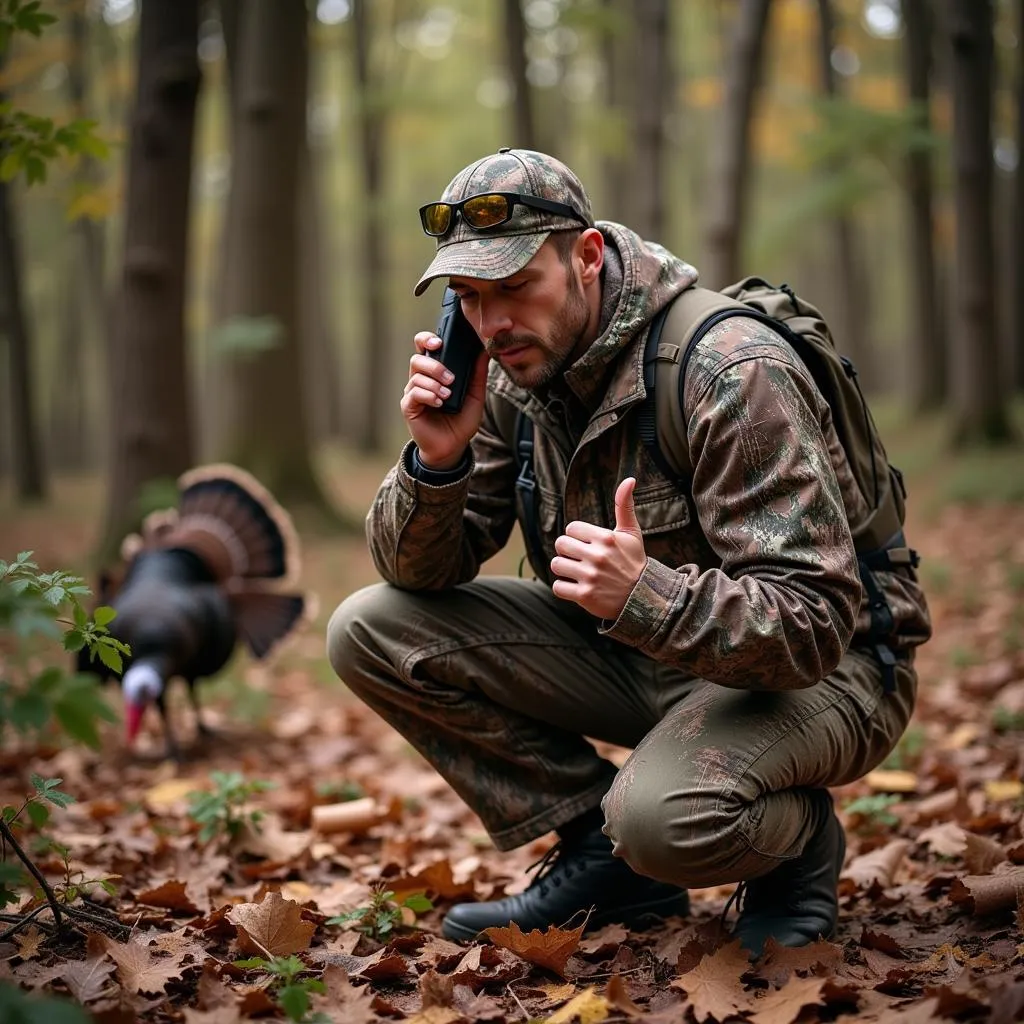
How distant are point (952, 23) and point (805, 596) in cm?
1079

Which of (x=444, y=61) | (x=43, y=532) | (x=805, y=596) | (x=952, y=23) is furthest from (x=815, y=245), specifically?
(x=805, y=596)

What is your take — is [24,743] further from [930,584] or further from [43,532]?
[43,532]

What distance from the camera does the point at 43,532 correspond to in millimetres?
14016

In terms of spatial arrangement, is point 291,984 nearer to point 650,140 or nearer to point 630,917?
point 630,917

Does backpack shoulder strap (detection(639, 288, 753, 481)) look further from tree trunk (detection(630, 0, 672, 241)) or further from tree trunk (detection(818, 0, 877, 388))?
tree trunk (detection(818, 0, 877, 388))

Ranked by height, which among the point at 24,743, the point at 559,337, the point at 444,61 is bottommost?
the point at 24,743

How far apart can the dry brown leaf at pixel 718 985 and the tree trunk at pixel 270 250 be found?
813 centimetres

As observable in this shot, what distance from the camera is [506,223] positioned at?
2721 millimetres

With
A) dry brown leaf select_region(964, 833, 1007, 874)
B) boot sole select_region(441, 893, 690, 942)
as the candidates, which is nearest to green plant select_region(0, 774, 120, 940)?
boot sole select_region(441, 893, 690, 942)

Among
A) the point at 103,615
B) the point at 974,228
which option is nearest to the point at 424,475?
the point at 103,615

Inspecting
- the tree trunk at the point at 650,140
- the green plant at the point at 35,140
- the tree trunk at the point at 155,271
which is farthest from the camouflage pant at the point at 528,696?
the tree trunk at the point at 650,140

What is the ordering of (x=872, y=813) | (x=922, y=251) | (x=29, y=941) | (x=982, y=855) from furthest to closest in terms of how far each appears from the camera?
(x=922, y=251), (x=872, y=813), (x=982, y=855), (x=29, y=941)

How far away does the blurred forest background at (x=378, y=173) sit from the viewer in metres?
8.38

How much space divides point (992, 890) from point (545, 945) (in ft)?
3.74
